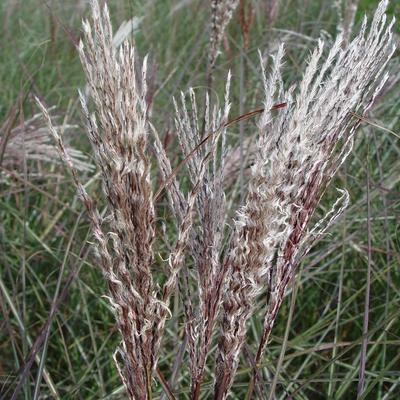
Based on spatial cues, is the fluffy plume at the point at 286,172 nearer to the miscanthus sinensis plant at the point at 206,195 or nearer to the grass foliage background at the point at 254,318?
the miscanthus sinensis plant at the point at 206,195

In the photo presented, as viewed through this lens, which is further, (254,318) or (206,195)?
(254,318)

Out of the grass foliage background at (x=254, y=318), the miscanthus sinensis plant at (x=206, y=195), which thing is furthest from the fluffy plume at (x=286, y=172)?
the grass foliage background at (x=254, y=318)

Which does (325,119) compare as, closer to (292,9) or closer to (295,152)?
(295,152)

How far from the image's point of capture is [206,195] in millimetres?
919

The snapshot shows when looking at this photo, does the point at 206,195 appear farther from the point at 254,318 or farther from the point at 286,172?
the point at 254,318

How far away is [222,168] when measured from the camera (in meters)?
0.91

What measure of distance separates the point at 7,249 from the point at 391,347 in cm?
116

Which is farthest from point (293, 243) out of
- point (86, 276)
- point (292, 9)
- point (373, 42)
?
point (292, 9)

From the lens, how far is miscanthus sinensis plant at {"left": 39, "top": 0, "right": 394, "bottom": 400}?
0.75m

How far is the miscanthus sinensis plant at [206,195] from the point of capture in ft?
2.47

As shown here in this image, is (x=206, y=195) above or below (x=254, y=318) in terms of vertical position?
above

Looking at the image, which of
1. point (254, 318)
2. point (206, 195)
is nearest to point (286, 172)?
point (206, 195)

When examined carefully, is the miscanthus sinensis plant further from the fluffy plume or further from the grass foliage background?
the grass foliage background

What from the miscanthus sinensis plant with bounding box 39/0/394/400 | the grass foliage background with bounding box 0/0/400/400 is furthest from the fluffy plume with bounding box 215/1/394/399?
the grass foliage background with bounding box 0/0/400/400
